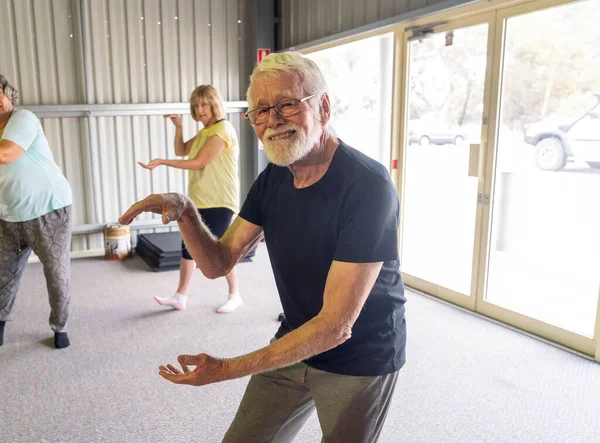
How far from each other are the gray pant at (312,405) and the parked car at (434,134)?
3.32 meters

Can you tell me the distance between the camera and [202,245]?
1595mm

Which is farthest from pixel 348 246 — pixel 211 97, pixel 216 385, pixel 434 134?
pixel 434 134

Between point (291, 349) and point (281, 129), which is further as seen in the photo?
point (281, 129)

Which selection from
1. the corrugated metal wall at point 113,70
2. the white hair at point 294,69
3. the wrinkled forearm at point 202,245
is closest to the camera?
the white hair at point 294,69

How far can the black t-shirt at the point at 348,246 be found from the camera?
1.24 metres

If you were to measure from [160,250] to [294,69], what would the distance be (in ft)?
13.2

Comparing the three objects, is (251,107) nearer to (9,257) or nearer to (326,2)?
(9,257)

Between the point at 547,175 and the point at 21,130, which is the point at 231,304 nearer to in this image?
the point at 21,130

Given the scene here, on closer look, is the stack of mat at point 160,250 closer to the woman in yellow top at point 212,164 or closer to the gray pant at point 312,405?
the woman in yellow top at point 212,164

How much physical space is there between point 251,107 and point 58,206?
2.08m

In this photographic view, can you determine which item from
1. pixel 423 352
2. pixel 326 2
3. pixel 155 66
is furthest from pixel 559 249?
pixel 155 66

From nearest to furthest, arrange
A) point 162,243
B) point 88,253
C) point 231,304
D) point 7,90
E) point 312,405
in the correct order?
point 312,405 < point 7,90 < point 231,304 < point 162,243 < point 88,253

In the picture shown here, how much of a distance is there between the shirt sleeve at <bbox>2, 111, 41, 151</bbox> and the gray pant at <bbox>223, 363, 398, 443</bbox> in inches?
78.9

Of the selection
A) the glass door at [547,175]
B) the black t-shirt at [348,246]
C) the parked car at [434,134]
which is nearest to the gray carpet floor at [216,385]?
the glass door at [547,175]
